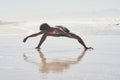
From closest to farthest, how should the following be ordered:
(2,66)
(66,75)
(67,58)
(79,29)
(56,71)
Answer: (66,75) < (56,71) < (2,66) < (67,58) < (79,29)

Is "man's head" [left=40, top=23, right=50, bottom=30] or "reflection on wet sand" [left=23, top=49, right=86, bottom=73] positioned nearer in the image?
"reflection on wet sand" [left=23, top=49, right=86, bottom=73]

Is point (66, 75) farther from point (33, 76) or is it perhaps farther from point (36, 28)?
point (36, 28)

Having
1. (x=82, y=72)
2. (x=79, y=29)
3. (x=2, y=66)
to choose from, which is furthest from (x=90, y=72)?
(x=79, y=29)

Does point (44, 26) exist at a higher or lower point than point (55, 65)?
lower

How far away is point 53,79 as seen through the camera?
596cm

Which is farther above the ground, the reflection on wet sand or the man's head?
the reflection on wet sand

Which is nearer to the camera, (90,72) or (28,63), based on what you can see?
(90,72)

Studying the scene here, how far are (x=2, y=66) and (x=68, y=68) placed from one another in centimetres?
116

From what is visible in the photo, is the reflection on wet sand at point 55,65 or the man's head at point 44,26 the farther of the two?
the man's head at point 44,26

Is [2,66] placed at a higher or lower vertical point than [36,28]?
higher

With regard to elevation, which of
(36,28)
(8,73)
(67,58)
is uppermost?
(8,73)

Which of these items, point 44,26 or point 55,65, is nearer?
point 55,65

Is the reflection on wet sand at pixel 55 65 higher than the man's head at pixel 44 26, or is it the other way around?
the reflection on wet sand at pixel 55 65

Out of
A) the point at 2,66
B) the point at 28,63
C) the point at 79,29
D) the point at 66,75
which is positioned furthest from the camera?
the point at 79,29
